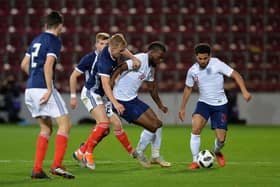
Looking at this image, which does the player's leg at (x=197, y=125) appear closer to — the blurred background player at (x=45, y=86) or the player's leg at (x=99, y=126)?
the player's leg at (x=99, y=126)

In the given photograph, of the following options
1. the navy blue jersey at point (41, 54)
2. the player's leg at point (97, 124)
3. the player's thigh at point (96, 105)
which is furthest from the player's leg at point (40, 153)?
the player's thigh at point (96, 105)

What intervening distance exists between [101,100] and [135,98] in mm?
552

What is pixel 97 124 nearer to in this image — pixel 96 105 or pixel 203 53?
pixel 96 105

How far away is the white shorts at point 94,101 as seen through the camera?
1089 centimetres

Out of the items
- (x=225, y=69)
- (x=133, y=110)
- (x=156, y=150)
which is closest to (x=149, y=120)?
(x=133, y=110)

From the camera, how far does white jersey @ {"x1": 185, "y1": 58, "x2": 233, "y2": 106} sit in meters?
11.2

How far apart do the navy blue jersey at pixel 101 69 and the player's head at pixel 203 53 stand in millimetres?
1230

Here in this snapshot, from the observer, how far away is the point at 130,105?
11125mm

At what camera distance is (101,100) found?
1095 cm

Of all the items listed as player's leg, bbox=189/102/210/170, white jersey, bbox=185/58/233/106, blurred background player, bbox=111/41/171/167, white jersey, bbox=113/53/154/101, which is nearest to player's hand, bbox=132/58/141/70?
blurred background player, bbox=111/41/171/167

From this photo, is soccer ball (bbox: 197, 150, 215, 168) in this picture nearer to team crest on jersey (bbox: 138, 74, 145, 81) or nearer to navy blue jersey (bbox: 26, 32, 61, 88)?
team crest on jersey (bbox: 138, 74, 145, 81)

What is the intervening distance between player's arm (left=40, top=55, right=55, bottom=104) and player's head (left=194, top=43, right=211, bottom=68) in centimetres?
286

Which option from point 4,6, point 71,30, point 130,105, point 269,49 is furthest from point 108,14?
point 130,105

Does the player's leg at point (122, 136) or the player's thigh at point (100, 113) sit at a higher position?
the player's thigh at point (100, 113)
